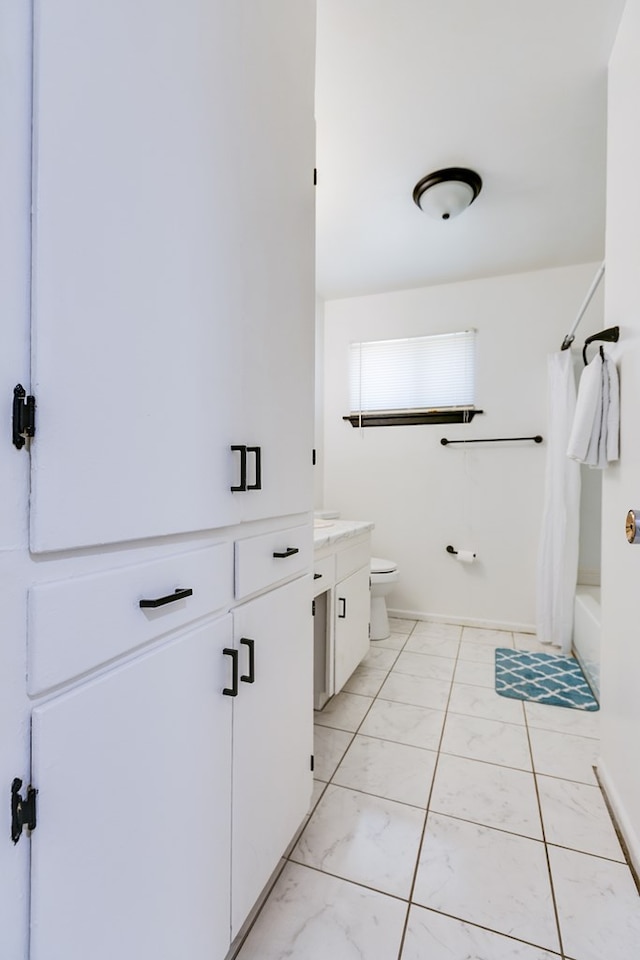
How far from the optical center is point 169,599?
715 millimetres

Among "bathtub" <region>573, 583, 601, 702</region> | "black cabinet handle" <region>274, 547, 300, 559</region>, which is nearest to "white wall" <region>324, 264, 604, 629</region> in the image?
"bathtub" <region>573, 583, 601, 702</region>

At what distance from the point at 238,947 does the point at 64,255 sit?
4.64ft

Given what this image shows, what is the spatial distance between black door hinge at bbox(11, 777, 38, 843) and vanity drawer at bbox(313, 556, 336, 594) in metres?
1.25

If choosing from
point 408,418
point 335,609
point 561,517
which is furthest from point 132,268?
point 408,418

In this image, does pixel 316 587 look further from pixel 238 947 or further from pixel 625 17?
pixel 625 17

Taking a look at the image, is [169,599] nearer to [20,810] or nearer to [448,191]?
[20,810]

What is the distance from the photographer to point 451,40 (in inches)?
61.5

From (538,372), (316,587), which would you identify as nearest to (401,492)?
(538,372)

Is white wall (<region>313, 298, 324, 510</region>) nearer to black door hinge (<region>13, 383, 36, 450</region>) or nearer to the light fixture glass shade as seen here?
the light fixture glass shade

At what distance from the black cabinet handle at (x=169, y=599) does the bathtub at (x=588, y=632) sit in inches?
85.5

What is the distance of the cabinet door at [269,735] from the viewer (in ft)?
3.14

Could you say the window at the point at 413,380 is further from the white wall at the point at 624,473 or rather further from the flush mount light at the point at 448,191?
the white wall at the point at 624,473

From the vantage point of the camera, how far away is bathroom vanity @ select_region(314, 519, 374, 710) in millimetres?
1903

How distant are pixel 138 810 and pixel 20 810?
8.3 inches
